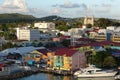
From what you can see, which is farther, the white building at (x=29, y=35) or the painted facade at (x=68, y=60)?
the white building at (x=29, y=35)

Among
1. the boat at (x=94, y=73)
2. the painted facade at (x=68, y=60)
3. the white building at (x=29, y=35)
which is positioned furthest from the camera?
the white building at (x=29, y=35)

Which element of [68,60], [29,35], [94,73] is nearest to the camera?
[94,73]

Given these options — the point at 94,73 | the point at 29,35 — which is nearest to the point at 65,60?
the point at 94,73

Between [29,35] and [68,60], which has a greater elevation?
[29,35]

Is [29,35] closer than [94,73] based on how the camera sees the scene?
No

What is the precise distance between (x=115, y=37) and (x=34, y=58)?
9299 millimetres

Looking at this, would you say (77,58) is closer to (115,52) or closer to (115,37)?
(115,52)

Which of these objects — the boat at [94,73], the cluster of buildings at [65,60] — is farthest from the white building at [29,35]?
the boat at [94,73]

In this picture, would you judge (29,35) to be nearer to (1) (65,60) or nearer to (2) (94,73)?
(1) (65,60)

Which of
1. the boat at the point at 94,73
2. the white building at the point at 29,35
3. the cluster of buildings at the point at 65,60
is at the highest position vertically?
the white building at the point at 29,35

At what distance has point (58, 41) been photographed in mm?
20953

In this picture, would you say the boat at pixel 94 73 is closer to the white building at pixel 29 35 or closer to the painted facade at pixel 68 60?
the painted facade at pixel 68 60

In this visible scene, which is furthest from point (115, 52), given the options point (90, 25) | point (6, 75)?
point (90, 25)

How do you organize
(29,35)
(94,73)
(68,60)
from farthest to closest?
1. (29,35)
2. (68,60)
3. (94,73)
